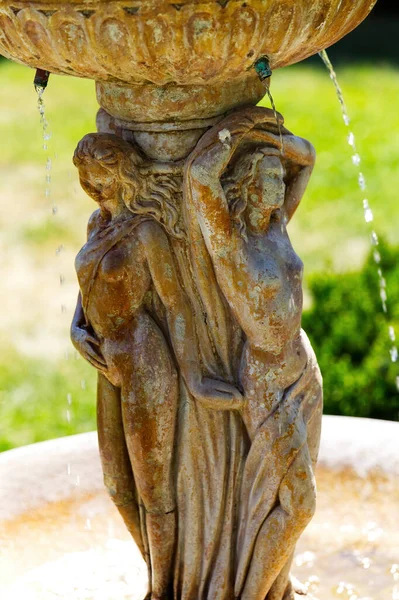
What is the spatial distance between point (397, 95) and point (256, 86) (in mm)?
9816

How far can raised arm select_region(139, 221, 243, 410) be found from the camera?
3162 mm

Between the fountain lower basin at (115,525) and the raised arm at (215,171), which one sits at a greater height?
the raised arm at (215,171)

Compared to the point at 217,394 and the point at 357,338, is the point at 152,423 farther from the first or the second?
the point at 357,338

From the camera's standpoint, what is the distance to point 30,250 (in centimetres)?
884

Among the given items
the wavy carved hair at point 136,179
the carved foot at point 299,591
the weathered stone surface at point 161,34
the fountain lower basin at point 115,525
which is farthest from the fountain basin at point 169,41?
the fountain lower basin at point 115,525

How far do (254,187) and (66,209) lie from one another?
6759 millimetres

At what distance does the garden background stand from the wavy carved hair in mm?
1758

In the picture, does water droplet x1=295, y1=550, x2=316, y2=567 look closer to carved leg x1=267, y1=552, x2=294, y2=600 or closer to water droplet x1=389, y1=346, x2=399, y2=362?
carved leg x1=267, y1=552, x2=294, y2=600

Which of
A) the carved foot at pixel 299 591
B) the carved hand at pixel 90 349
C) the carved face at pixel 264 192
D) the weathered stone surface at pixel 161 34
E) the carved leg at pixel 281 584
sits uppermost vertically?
the weathered stone surface at pixel 161 34

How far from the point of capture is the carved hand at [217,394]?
319cm

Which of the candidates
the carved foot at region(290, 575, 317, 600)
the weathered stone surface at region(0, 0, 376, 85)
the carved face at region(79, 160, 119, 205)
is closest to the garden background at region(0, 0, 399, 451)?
the carved face at region(79, 160, 119, 205)

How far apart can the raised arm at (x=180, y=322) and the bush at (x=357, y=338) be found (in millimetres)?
2611

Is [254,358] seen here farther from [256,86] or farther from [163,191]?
[256,86]

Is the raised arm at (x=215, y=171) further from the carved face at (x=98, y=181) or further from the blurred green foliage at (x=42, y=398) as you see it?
the blurred green foliage at (x=42, y=398)
